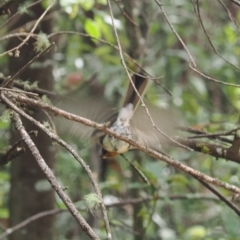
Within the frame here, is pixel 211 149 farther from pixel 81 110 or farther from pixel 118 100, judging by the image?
pixel 118 100

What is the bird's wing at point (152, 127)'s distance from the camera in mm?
1761

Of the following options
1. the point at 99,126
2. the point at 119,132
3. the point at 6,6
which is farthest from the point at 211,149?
the point at 6,6

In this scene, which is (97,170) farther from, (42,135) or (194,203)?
(42,135)

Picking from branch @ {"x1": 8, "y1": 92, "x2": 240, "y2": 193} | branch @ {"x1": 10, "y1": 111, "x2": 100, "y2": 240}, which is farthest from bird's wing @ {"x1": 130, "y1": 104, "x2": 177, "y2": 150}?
branch @ {"x1": 10, "y1": 111, "x2": 100, "y2": 240}

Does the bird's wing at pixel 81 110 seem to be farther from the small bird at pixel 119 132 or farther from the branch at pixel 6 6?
the branch at pixel 6 6

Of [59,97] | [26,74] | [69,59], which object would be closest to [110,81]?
[69,59]

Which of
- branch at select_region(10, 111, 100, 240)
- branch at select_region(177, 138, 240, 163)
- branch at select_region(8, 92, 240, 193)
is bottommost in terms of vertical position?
branch at select_region(10, 111, 100, 240)

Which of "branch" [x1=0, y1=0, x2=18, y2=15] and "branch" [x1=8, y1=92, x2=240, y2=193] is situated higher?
"branch" [x1=0, y1=0, x2=18, y2=15]

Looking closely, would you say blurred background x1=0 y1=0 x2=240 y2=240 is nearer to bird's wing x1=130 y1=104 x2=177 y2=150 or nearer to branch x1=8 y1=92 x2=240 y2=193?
bird's wing x1=130 y1=104 x2=177 y2=150

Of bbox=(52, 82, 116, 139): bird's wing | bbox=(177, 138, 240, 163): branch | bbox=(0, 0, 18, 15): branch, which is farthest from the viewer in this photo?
bbox=(52, 82, 116, 139): bird's wing

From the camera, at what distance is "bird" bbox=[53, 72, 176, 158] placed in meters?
1.76

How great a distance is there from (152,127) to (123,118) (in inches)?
6.6

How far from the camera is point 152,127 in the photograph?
5.84 ft

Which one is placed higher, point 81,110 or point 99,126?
point 81,110
